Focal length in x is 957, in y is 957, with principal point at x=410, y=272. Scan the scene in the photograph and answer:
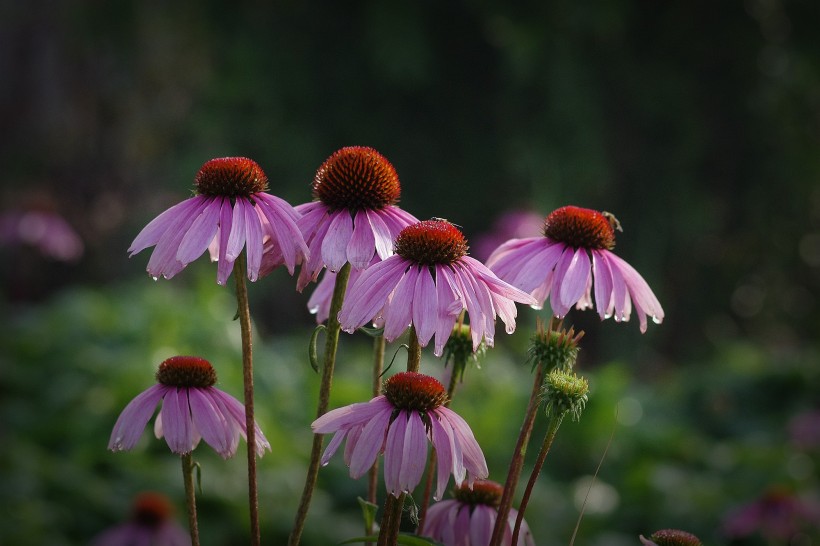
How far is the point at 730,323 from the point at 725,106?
187cm

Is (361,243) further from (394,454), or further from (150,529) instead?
(150,529)

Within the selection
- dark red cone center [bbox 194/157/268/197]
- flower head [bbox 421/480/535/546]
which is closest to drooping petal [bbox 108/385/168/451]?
dark red cone center [bbox 194/157/268/197]

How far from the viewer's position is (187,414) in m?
0.94

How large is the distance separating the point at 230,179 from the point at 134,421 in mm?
261

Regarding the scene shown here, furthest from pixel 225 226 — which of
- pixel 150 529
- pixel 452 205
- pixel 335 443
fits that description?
pixel 452 205

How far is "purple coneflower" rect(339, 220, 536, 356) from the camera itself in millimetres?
870

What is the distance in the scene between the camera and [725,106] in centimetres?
A: 629

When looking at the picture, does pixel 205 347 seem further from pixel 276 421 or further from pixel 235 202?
pixel 235 202

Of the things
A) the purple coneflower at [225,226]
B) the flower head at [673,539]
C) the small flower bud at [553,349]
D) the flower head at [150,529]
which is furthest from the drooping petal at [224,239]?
the flower head at [150,529]

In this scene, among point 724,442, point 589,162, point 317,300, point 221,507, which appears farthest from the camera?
point 589,162

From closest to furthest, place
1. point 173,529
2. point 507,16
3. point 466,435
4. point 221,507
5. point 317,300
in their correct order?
1. point 466,435
2. point 317,300
3. point 173,529
4. point 221,507
5. point 507,16

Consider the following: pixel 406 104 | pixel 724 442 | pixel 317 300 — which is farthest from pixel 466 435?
pixel 406 104

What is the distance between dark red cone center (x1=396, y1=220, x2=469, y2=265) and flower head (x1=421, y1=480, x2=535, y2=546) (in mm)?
273

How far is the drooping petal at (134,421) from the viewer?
36.8 inches
